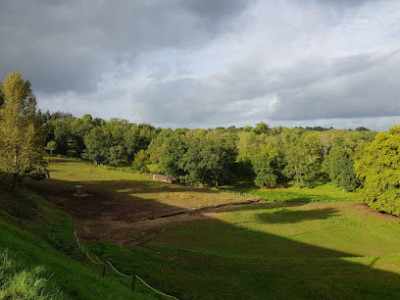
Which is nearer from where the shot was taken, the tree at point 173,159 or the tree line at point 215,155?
the tree line at point 215,155

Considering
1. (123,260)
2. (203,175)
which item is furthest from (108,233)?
(203,175)

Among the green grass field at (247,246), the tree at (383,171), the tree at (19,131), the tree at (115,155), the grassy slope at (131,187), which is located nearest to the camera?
the green grass field at (247,246)

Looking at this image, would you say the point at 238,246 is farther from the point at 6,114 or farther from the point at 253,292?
the point at 6,114

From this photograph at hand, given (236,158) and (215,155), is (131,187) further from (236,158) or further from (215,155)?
(236,158)

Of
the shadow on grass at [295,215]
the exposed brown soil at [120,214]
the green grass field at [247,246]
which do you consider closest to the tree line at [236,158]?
Result: the green grass field at [247,246]

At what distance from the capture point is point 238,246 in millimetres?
30188

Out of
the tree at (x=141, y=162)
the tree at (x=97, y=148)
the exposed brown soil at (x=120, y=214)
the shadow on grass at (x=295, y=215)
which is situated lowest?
the shadow on grass at (x=295, y=215)

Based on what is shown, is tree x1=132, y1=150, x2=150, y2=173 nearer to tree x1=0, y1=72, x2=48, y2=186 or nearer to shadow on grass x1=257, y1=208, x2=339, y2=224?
tree x1=0, y1=72, x2=48, y2=186

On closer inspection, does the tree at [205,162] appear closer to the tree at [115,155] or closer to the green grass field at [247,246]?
the green grass field at [247,246]

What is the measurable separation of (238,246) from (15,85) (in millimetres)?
37507

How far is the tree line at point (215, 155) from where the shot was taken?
37484 millimetres

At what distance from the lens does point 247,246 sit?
3023 cm

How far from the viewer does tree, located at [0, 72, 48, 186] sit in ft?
116

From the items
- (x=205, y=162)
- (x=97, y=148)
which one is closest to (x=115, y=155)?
(x=97, y=148)
